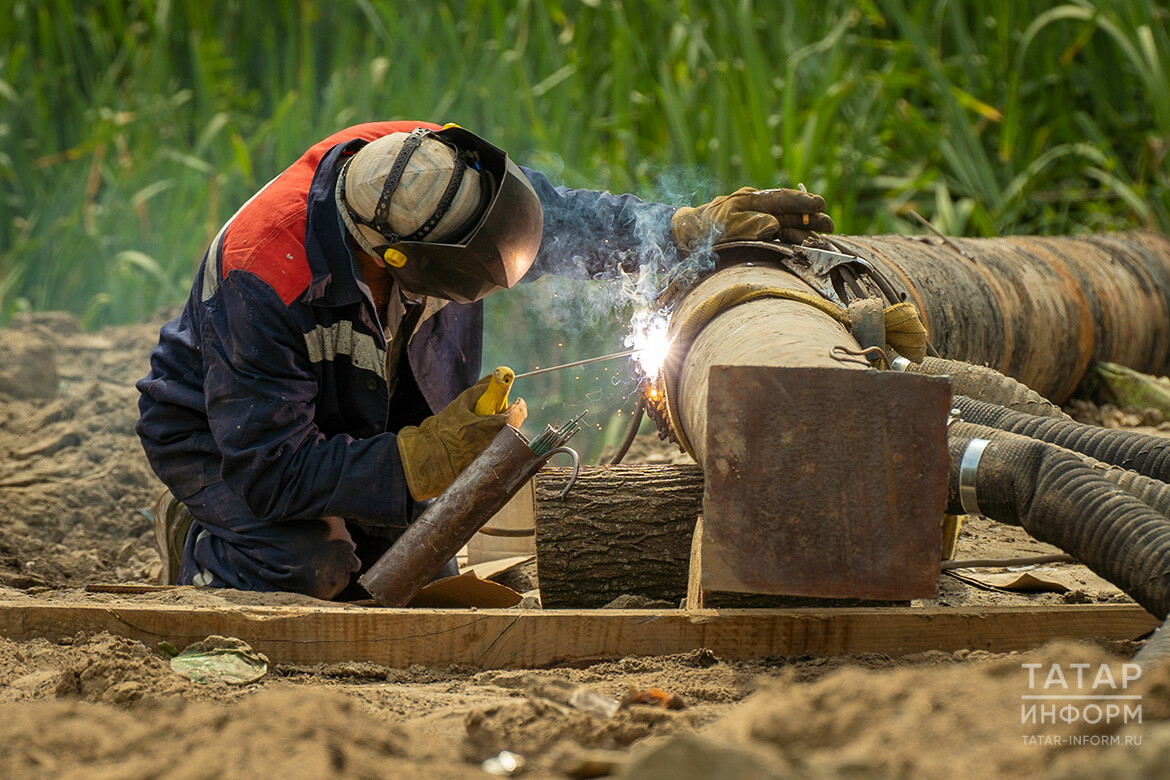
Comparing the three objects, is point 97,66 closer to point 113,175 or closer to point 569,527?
point 113,175

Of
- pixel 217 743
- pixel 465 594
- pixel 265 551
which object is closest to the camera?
pixel 217 743

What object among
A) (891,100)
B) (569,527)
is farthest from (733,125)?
(569,527)

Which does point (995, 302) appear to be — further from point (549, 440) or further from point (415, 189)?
point (415, 189)

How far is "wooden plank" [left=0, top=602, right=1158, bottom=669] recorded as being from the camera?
201 cm

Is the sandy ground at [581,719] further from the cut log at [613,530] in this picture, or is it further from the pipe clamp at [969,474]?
the cut log at [613,530]

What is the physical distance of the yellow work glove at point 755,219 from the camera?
114 inches

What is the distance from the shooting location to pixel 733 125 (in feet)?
17.5

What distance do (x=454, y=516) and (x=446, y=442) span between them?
240 mm

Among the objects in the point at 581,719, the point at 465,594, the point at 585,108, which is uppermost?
the point at 585,108

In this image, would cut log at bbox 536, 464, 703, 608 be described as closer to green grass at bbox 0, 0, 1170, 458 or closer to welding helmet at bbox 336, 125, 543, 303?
welding helmet at bbox 336, 125, 543, 303

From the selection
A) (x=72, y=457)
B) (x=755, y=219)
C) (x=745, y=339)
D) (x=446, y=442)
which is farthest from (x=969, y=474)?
(x=72, y=457)

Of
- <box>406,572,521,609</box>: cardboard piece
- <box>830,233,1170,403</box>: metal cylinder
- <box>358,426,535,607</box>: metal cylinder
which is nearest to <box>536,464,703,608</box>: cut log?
<box>358,426,535,607</box>: metal cylinder

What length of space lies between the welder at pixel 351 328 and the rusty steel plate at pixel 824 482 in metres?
0.87

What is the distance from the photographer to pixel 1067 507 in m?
1.85
